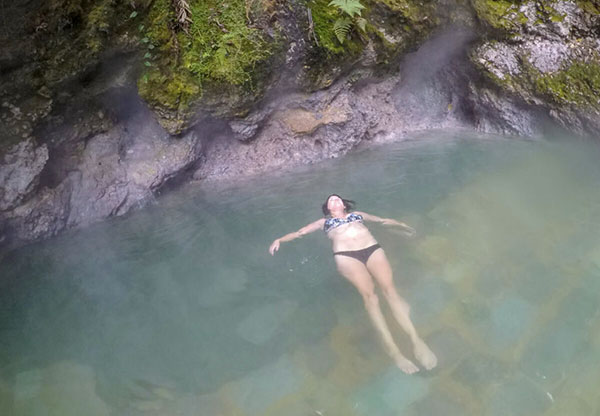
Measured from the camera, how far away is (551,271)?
4.81m

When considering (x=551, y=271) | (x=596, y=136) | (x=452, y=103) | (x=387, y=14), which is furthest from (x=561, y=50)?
(x=551, y=271)

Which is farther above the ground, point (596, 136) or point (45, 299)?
point (596, 136)

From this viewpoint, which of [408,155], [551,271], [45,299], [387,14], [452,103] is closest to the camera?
[551,271]

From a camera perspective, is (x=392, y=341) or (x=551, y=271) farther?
(x=551, y=271)

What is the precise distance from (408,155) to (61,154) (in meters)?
5.37

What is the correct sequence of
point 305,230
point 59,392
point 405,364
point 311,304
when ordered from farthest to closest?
point 305,230, point 311,304, point 59,392, point 405,364

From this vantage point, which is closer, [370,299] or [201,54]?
[370,299]

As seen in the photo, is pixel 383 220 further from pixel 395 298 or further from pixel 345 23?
pixel 345 23

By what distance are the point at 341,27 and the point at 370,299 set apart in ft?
13.1

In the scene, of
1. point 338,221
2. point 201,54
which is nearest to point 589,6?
point 338,221

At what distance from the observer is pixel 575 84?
657 cm

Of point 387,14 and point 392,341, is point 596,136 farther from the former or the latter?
point 392,341

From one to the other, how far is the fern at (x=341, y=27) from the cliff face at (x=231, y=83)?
24 mm

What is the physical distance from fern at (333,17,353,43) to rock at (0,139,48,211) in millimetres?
4279
